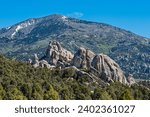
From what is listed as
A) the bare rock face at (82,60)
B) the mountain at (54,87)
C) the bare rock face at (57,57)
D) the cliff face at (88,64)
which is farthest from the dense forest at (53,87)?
the bare rock face at (57,57)

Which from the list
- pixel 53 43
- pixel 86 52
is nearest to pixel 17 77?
pixel 86 52

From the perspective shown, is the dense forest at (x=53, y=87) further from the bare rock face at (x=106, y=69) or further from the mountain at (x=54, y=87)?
the bare rock face at (x=106, y=69)

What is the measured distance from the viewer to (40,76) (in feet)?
416

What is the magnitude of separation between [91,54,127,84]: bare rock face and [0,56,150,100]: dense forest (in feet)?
40.1

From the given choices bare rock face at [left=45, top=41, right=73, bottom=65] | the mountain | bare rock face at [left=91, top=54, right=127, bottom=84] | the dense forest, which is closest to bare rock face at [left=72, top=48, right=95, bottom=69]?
bare rock face at [left=91, top=54, right=127, bottom=84]

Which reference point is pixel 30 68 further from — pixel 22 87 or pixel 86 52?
pixel 22 87

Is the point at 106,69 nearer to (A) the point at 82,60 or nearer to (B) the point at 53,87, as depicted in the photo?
(A) the point at 82,60

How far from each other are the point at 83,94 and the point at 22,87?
1523 cm

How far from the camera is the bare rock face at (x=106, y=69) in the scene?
137m

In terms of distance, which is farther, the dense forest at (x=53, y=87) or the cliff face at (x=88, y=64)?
the cliff face at (x=88, y=64)

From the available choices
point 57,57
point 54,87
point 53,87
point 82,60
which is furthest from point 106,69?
point 53,87

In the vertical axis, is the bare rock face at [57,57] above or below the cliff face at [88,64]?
above

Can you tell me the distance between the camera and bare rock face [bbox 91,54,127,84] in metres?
137

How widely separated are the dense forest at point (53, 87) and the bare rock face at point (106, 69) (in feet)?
40.1
